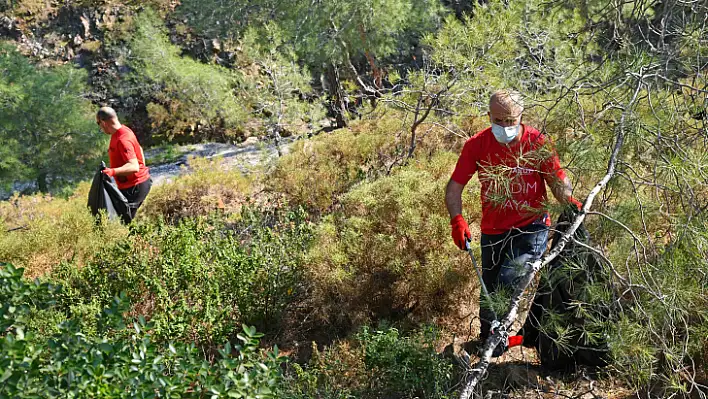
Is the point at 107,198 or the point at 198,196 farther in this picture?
the point at 198,196

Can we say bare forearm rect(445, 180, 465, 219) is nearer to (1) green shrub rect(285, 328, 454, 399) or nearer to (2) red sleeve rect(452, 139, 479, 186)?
(2) red sleeve rect(452, 139, 479, 186)

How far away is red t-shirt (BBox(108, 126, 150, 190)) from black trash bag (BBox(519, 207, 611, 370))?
3.24 m

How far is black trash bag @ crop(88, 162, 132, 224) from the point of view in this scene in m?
4.71

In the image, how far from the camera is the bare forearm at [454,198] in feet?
10.0

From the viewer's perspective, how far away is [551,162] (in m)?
2.57

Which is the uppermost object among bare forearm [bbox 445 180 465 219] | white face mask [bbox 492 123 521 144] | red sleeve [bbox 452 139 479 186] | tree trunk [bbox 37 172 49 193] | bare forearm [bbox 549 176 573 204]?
white face mask [bbox 492 123 521 144]

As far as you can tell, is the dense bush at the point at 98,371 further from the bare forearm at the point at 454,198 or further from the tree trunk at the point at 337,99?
the tree trunk at the point at 337,99

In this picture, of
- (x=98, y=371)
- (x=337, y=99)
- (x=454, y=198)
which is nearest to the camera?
(x=98, y=371)

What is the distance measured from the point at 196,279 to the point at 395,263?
1208mm

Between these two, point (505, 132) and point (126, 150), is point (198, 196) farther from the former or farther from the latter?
point (505, 132)

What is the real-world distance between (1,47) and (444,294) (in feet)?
40.0

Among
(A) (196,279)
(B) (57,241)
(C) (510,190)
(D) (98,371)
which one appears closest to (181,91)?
(B) (57,241)

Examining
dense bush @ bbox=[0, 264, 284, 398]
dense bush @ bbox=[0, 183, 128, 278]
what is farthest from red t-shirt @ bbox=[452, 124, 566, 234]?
dense bush @ bbox=[0, 183, 128, 278]

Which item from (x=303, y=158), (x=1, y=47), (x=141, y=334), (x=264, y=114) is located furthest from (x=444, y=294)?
(x=1, y=47)
